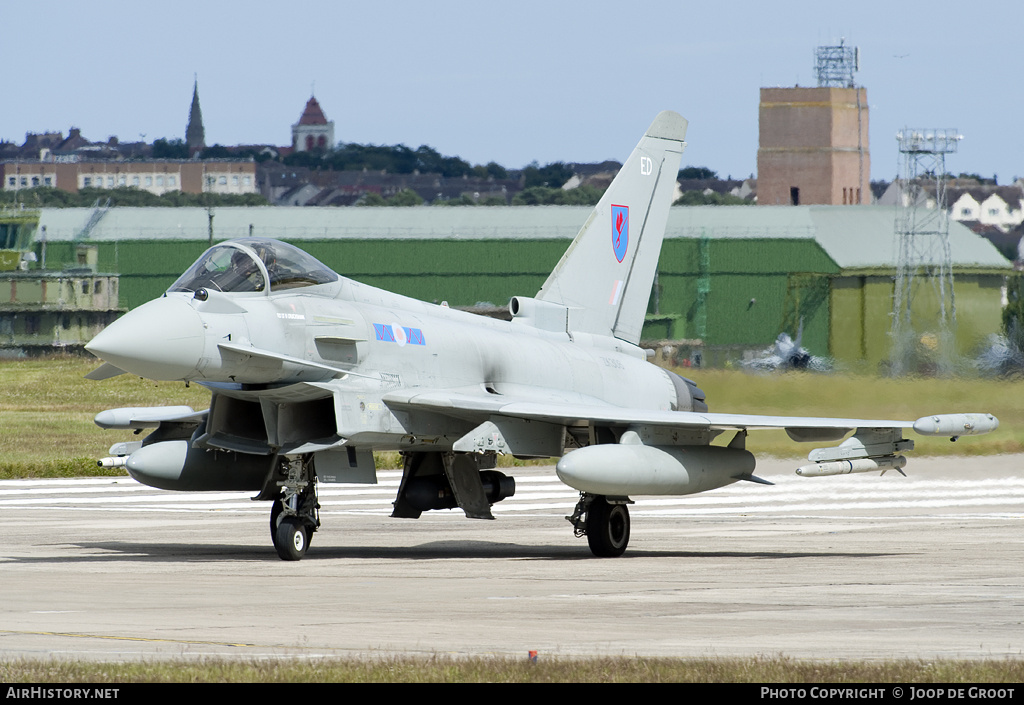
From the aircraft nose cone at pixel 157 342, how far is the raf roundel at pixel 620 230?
7199 mm

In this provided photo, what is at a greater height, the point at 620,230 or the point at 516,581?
the point at 620,230

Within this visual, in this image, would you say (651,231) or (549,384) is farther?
(651,231)

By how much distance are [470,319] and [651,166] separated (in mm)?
4185

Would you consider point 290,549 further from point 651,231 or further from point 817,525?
point 817,525

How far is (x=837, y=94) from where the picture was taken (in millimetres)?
121438

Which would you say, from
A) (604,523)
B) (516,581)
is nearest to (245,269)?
(516,581)

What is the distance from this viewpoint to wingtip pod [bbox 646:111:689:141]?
69.2ft

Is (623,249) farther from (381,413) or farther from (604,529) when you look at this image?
(381,413)

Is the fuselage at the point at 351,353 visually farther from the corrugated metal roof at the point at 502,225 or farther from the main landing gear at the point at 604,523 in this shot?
the corrugated metal roof at the point at 502,225

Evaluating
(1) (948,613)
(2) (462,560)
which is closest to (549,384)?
(2) (462,560)

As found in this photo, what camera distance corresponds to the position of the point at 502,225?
312 feet

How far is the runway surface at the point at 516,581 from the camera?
987 centimetres

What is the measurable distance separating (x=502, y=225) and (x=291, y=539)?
262 feet

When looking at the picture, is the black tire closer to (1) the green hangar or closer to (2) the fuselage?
(2) the fuselage
